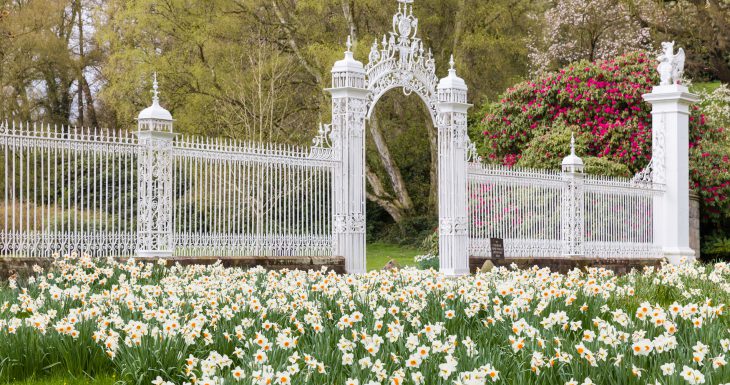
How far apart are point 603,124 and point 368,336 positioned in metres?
15.2

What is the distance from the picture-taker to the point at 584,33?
27.2m

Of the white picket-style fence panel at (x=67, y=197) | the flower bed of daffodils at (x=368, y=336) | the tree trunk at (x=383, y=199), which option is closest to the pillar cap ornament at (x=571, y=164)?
the white picket-style fence panel at (x=67, y=197)

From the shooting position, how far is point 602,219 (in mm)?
15148

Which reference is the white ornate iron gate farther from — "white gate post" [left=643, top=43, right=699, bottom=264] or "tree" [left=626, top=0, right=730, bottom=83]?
"tree" [left=626, top=0, right=730, bottom=83]

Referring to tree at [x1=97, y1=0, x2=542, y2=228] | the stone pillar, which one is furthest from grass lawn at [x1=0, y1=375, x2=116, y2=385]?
tree at [x1=97, y1=0, x2=542, y2=228]

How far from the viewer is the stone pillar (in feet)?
51.8

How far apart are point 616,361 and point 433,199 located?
20.5 m

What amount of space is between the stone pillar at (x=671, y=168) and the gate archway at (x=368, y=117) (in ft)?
14.3

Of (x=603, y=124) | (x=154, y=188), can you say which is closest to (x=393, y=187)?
(x=603, y=124)

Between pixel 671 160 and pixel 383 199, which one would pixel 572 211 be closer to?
pixel 671 160

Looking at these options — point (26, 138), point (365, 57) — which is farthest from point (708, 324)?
point (365, 57)

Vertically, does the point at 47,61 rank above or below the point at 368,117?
above

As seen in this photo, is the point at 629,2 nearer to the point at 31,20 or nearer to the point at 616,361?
the point at 31,20

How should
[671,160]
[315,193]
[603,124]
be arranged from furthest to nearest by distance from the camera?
[603,124]
[671,160]
[315,193]
